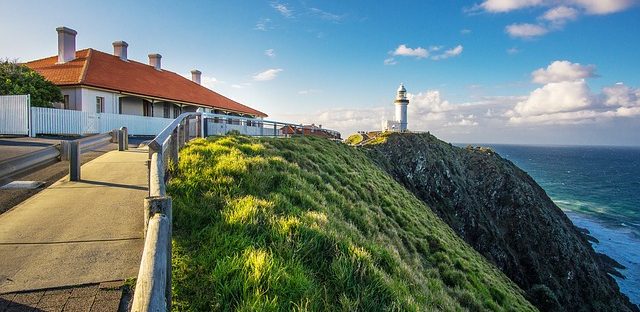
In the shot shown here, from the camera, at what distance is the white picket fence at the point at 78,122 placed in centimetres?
1658

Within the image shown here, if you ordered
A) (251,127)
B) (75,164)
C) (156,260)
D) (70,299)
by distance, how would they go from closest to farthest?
(156,260) → (70,299) → (75,164) → (251,127)

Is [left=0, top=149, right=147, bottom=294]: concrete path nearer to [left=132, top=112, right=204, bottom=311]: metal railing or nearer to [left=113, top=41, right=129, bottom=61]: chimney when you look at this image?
[left=132, top=112, right=204, bottom=311]: metal railing

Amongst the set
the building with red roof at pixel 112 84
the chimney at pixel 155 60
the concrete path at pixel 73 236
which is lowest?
the concrete path at pixel 73 236

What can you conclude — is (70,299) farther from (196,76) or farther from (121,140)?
(196,76)

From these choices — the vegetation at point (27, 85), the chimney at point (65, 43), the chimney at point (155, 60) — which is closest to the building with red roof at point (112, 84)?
→ the chimney at point (65, 43)

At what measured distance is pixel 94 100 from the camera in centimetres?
2166

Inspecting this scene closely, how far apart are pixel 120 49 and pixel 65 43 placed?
641 centimetres

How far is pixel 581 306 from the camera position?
23.9 m

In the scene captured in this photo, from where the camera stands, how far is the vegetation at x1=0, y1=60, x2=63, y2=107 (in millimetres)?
17844

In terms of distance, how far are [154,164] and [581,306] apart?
30.2 meters

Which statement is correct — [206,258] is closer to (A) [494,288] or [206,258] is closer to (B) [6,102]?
(A) [494,288]

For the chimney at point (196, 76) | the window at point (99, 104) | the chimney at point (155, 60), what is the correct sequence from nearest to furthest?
the window at point (99, 104), the chimney at point (155, 60), the chimney at point (196, 76)

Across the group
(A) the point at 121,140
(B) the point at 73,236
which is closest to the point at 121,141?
(A) the point at 121,140

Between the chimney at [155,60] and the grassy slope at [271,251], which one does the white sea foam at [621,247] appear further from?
the chimney at [155,60]
